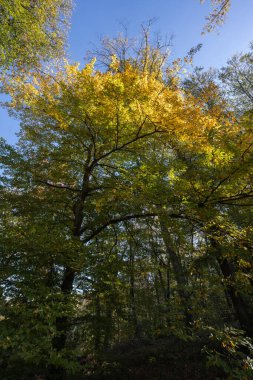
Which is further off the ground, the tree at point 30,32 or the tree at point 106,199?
the tree at point 30,32

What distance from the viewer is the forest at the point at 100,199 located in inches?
171

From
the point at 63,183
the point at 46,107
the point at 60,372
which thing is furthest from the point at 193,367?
the point at 46,107

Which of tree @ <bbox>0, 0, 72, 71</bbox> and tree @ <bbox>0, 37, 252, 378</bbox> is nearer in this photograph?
tree @ <bbox>0, 37, 252, 378</bbox>

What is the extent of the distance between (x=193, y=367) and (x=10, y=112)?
455 inches

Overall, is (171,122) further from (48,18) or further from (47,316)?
(48,18)

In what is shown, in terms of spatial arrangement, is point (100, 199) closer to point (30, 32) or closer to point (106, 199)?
point (106, 199)

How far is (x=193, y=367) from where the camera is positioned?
421 inches

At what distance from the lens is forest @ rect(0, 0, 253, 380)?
4.34 metres

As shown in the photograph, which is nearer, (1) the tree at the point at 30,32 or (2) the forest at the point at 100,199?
(2) the forest at the point at 100,199

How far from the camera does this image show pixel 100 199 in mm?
6191

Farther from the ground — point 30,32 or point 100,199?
point 30,32

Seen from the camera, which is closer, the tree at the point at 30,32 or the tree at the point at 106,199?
the tree at the point at 106,199

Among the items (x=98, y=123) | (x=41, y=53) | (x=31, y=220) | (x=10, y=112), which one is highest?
(x=41, y=53)

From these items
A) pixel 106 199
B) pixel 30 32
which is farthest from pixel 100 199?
pixel 30 32
